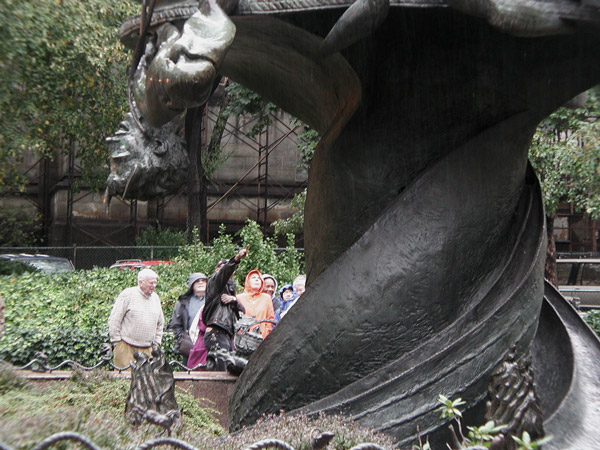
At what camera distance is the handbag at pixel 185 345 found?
706 cm

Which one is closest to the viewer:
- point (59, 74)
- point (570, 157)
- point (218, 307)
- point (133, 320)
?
point (218, 307)

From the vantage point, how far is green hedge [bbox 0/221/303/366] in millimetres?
8469

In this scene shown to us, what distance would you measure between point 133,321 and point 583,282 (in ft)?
38.5

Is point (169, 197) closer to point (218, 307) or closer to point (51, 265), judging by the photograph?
point (51, 265)

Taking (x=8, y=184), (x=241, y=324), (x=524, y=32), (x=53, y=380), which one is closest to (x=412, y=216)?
(x=524, y=32)

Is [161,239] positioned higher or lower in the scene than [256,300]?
higher

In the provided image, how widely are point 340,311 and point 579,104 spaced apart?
6.33 feet

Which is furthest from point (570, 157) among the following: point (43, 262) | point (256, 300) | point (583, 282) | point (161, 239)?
point (161, 239)

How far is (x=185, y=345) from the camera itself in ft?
23.3

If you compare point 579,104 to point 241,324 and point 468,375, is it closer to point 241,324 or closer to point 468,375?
point 468,375

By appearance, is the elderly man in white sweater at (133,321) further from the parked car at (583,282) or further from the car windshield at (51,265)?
the car windshield at (51,265)

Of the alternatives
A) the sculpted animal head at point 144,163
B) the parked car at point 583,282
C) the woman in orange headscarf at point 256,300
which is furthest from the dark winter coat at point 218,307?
the parked car at point 583,282

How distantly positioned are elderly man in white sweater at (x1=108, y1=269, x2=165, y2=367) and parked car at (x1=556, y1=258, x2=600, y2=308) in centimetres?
842

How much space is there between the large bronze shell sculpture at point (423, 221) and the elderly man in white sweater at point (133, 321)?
10.5 feet
